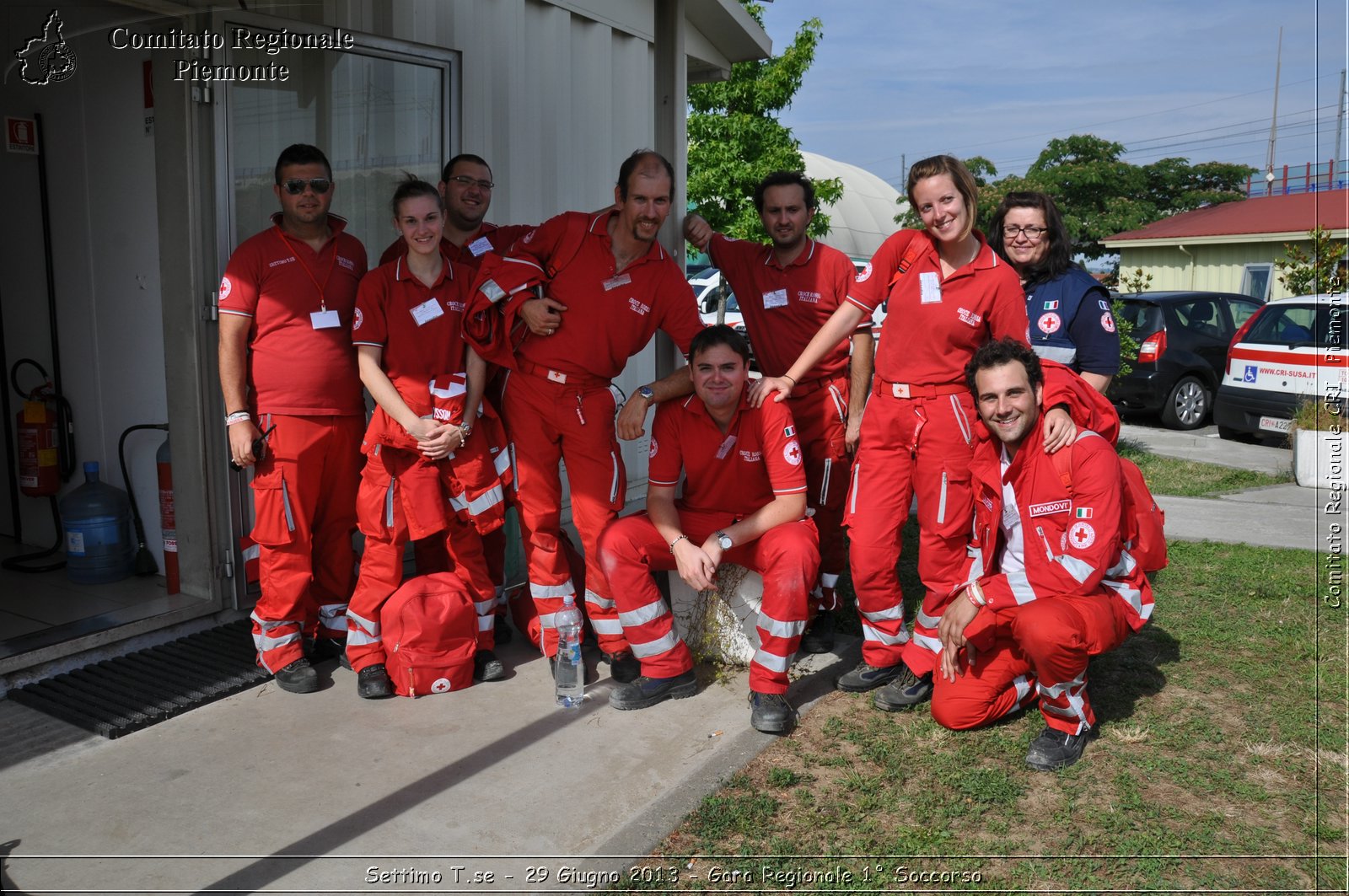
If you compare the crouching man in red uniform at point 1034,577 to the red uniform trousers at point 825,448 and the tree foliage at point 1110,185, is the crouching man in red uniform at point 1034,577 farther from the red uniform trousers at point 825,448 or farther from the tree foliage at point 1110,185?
the tree foliage at point 1110,185

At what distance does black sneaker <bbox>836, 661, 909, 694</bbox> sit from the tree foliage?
27899 millimetres

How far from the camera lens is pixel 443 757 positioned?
3729 millimetres

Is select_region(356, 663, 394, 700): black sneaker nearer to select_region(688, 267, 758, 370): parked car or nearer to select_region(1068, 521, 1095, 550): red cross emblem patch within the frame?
select_region(1068, 521, 1095, 550): red cross emblem patch

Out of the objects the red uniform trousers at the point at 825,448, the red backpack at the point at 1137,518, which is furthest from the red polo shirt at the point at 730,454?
the red backpack at the point at 1137,518

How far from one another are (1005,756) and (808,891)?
118 cm

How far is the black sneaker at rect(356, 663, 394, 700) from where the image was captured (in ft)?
13.8

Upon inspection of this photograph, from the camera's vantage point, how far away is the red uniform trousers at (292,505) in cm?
418

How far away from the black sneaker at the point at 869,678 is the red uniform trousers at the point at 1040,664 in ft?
0.90

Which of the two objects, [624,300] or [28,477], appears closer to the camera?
[624,300]

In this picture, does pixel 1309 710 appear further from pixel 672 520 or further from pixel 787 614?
pixel 672 520

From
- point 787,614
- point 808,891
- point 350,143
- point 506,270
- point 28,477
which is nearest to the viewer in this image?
point 808,891

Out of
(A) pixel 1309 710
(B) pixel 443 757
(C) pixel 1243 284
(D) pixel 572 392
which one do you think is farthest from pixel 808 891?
(C) pixel 1243 284

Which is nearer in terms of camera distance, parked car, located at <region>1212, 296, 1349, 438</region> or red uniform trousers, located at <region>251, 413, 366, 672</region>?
red uniform trousers, located at <region>251, 413, 366, 672</region>

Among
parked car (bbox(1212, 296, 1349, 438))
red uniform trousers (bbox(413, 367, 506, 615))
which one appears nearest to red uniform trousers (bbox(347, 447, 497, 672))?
red uniform trousers (bbox(413, 367, 506, 615))
